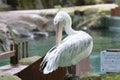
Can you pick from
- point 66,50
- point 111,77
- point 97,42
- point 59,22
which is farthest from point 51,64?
point 97,42

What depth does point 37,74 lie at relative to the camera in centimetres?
535

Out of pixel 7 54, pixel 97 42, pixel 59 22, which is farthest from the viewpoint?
pixel 97 42

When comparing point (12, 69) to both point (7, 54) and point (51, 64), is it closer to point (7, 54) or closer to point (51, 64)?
point (7, 54)

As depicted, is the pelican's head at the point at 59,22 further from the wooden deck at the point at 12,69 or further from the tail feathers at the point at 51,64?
the wooden deck at the point at 12,69

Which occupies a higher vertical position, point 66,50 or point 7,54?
point 66,50

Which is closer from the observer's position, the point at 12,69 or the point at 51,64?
the point at 51,64

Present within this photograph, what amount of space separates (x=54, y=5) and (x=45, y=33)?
8.42 metres

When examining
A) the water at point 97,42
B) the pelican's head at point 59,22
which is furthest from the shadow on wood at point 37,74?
the water at point 97,42

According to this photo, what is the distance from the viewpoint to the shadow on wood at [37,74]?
520cm

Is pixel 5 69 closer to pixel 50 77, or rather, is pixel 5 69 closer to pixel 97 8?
pixel 50 77

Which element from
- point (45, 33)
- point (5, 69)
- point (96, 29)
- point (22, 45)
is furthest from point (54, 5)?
point (5, 69)

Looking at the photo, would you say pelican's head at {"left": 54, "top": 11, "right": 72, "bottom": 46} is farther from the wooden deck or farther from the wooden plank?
the wooden plank

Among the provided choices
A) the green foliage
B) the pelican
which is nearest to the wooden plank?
the pelican

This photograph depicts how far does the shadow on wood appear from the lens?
5203mm
